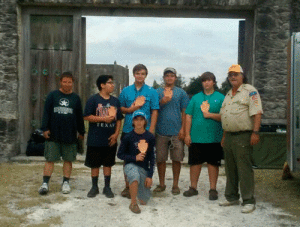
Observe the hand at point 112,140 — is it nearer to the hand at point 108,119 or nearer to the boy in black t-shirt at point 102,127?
the boy in black t-shirt at point 102,127

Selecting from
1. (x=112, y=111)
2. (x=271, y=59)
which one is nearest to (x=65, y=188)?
(x=112, y=111)

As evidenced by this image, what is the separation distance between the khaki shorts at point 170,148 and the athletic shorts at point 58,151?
1075 millimetres

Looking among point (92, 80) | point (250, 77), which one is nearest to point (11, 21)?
point (250, 77)

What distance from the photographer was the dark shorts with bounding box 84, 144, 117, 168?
4762 millimetres

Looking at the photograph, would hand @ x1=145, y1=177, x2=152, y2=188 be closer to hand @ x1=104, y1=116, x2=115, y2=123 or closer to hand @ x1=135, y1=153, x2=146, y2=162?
hand @ x1=135, y1=153, x2=146, y2=162

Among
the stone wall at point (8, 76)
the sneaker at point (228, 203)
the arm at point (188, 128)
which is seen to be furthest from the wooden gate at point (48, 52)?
the sneaker at point (228, 203)

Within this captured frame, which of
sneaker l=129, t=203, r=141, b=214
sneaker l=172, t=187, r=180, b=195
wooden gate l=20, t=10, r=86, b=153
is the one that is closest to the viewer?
sneaker l=129, t=203, r=141, b=214

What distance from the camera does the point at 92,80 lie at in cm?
2269

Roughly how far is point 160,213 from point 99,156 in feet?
3.45

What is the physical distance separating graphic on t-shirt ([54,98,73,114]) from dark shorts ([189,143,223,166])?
1592 mm

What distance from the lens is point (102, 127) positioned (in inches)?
186

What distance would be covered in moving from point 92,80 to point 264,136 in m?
16.9

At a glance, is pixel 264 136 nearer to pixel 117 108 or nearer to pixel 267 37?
pixel 267 37

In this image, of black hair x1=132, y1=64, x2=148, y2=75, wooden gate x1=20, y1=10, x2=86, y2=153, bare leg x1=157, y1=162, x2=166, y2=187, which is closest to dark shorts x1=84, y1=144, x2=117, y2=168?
bare leg x1=157, y1=162, x2=166, y2=187
